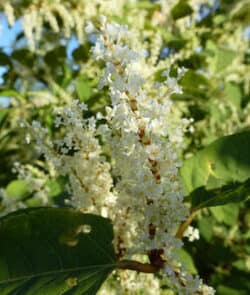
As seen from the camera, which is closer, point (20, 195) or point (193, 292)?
point (193, 292)

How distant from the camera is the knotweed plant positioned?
3.69 ft

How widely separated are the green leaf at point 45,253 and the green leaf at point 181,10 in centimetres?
218

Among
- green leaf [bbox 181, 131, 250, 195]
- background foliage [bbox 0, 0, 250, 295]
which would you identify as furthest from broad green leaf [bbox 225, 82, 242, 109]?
green leaf [bbox 181, 131, 250, 195]

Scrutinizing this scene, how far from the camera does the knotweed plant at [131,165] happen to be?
1124 millimetres

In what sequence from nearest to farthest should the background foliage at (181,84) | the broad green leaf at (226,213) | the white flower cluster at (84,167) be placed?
the white flower cluster at (84,167)
the broad green leaf at (226,213)
the background foliage at (181,84)

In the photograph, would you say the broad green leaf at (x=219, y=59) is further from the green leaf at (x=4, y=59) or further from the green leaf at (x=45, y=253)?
the green leaf at (x=45, y=253)

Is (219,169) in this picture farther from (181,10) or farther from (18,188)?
(181,10)

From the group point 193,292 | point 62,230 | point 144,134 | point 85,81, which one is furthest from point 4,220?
point 85,81

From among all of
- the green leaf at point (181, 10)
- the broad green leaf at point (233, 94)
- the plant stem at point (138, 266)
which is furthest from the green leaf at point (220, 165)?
the green leaf at point (181, 10)

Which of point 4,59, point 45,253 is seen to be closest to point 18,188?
point 4,59

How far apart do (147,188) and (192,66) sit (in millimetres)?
1960

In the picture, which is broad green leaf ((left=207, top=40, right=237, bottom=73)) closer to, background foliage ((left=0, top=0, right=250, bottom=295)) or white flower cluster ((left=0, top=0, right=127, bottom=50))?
background foliage ((left=0, top=0, right=250, bottom=295))

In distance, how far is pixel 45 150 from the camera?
1.39 m

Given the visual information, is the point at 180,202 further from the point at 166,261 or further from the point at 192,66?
the point at 192,66
